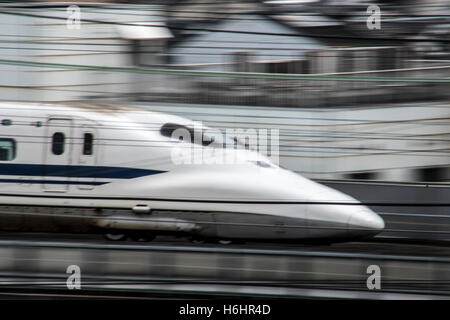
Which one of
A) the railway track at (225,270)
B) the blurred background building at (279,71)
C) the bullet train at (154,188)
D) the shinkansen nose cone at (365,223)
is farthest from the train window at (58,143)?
the shinkansen nose cone at (365,223)

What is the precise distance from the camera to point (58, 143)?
1.66m

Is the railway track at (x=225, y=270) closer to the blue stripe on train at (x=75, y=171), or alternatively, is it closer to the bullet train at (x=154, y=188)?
the bullet train at (x=154, y=188)

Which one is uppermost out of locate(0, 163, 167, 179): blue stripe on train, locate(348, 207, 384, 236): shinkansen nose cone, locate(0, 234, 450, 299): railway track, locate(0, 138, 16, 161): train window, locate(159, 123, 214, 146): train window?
locate(159, 123, 214, 146): train window

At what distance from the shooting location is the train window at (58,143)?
1.61 meters

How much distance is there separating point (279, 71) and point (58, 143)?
0.62 meters

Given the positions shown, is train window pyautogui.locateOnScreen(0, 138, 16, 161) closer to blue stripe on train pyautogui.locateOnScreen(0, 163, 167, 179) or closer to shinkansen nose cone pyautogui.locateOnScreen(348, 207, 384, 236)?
blue stripe on train pyautogui.locateOnScreen(0, 163, 167, 179)

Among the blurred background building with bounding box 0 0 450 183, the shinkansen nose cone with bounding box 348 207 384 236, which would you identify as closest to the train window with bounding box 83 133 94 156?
the blurred background building with bounding box 0 0 450 183

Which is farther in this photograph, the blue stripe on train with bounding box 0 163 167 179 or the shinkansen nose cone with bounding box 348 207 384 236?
the blue stripe on train with bounding box 0 163 167 179

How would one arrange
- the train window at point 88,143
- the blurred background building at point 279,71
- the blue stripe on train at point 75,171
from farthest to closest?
the blue stripe on train at point 75,171
the train window at point 88,143
the blurred background building at point 279,71

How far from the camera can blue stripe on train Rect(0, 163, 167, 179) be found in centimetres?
172

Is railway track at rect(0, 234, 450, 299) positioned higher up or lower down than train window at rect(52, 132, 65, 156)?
lower down

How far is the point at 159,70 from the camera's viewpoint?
5.00 ft
